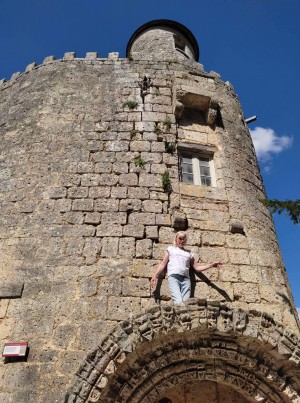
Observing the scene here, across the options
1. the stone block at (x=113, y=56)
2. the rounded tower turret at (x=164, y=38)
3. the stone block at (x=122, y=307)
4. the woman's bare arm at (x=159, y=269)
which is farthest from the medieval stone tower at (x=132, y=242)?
the rounded tower turret at (x=164, y=38)

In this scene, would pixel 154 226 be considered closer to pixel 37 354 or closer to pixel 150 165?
pixel 150 165

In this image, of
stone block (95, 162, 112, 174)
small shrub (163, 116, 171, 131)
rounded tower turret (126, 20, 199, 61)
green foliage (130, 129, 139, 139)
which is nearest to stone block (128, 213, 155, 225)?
stone block (95, 162, 112, 174)

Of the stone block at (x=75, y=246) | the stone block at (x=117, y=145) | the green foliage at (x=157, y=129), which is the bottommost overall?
the stone block at (x=75, y=246)

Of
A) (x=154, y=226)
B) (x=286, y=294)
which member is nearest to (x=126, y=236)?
(x=154, y=226)

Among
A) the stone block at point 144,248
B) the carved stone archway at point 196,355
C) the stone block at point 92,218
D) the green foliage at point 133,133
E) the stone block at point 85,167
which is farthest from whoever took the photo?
the green foliage at point 133,133

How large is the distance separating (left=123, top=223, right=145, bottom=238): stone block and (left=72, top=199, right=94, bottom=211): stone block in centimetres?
64

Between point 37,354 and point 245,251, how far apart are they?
3.26m

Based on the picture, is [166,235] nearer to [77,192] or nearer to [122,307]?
[122,307]

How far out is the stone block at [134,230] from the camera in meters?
5.44

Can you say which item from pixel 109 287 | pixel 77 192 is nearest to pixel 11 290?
pixel 109 287

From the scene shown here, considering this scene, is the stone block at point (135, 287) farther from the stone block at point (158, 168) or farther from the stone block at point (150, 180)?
the stone block at point (158, 168)

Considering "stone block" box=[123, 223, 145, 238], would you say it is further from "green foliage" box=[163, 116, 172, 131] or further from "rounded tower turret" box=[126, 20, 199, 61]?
"rounded tower turret" box=[126, 20, 199, 61]

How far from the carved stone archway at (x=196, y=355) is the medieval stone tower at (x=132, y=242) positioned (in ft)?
0.06

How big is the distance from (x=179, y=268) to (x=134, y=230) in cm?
93
